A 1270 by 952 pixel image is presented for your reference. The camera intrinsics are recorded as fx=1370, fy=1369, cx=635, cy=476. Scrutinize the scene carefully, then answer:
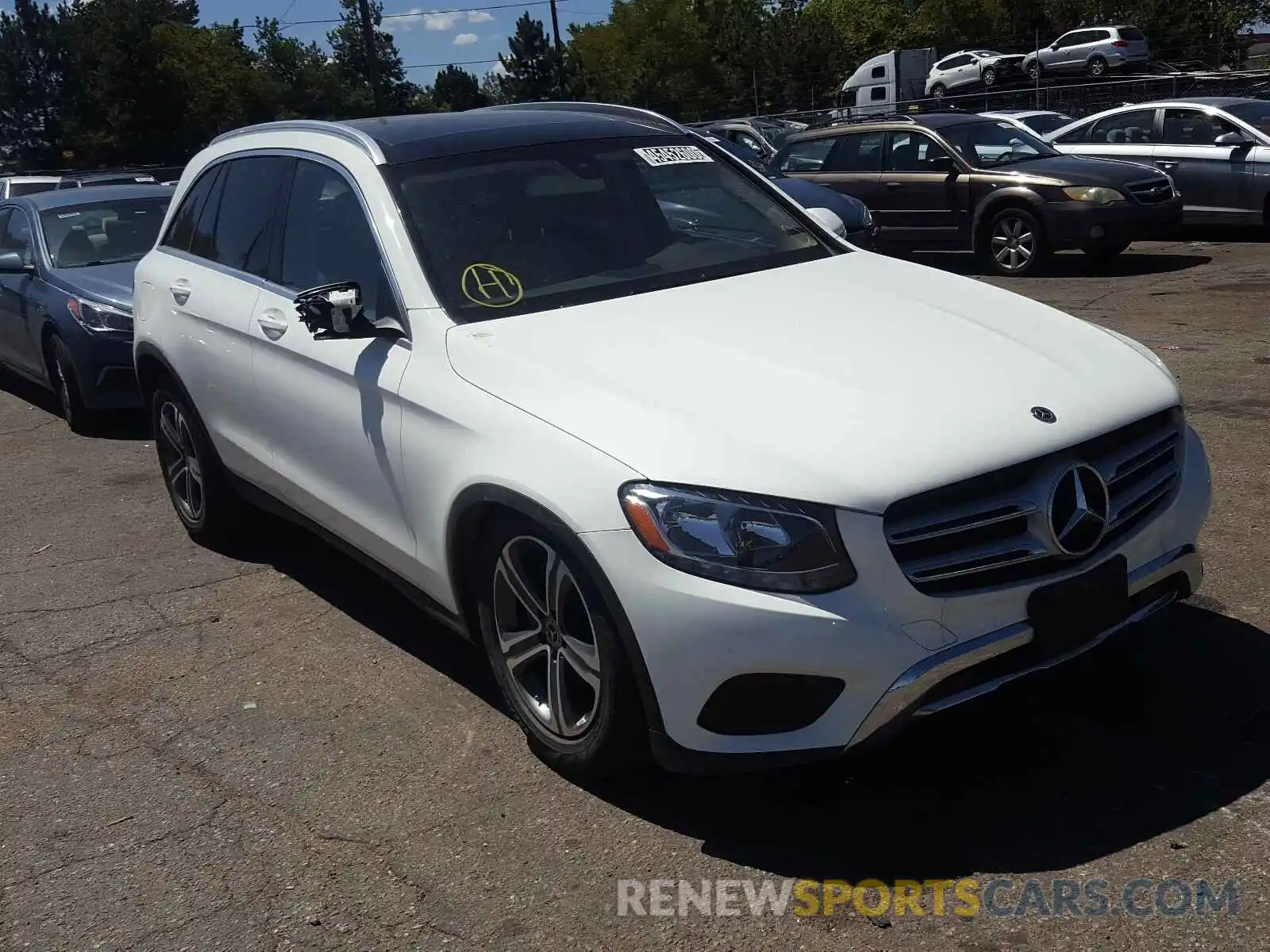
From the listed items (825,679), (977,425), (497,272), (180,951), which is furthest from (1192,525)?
(180,951)

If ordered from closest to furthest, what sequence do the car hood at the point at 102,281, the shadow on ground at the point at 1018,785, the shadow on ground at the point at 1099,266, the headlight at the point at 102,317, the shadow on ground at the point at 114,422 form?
the shadow on ground at the point at 1018,785
the headlight at the point at 102,317
the car hood at the point at 102,281
the shadow on ground at the point at 114,422
the shadow on ground at the point at 1099,266

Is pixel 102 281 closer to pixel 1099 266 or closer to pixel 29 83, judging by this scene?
pixel 1099 266

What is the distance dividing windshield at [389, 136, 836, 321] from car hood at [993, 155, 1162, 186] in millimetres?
9008

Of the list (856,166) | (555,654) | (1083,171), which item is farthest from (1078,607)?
(856,166)

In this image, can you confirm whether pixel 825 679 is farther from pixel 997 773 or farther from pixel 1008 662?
pixel 997 773

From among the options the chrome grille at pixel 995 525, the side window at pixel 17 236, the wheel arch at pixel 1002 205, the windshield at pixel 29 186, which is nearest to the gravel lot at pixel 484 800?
the chrome grille at pixel 995 525

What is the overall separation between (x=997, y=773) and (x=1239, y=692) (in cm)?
86

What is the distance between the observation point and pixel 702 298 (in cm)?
419

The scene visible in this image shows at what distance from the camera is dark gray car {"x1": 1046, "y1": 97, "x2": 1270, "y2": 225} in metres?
14.1

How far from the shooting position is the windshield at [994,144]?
45.5ft

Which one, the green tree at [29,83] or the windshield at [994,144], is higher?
the green tree at [29,83]

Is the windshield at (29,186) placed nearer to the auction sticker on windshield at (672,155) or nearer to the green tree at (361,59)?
the auction sticker on windshield at (672,155)

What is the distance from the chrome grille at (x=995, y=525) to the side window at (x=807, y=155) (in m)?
12.2

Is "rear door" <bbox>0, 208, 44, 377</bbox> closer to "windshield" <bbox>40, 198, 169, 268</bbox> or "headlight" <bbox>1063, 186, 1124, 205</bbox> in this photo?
"windshield" <bbox>40, 198, 169, 268</bbox>
